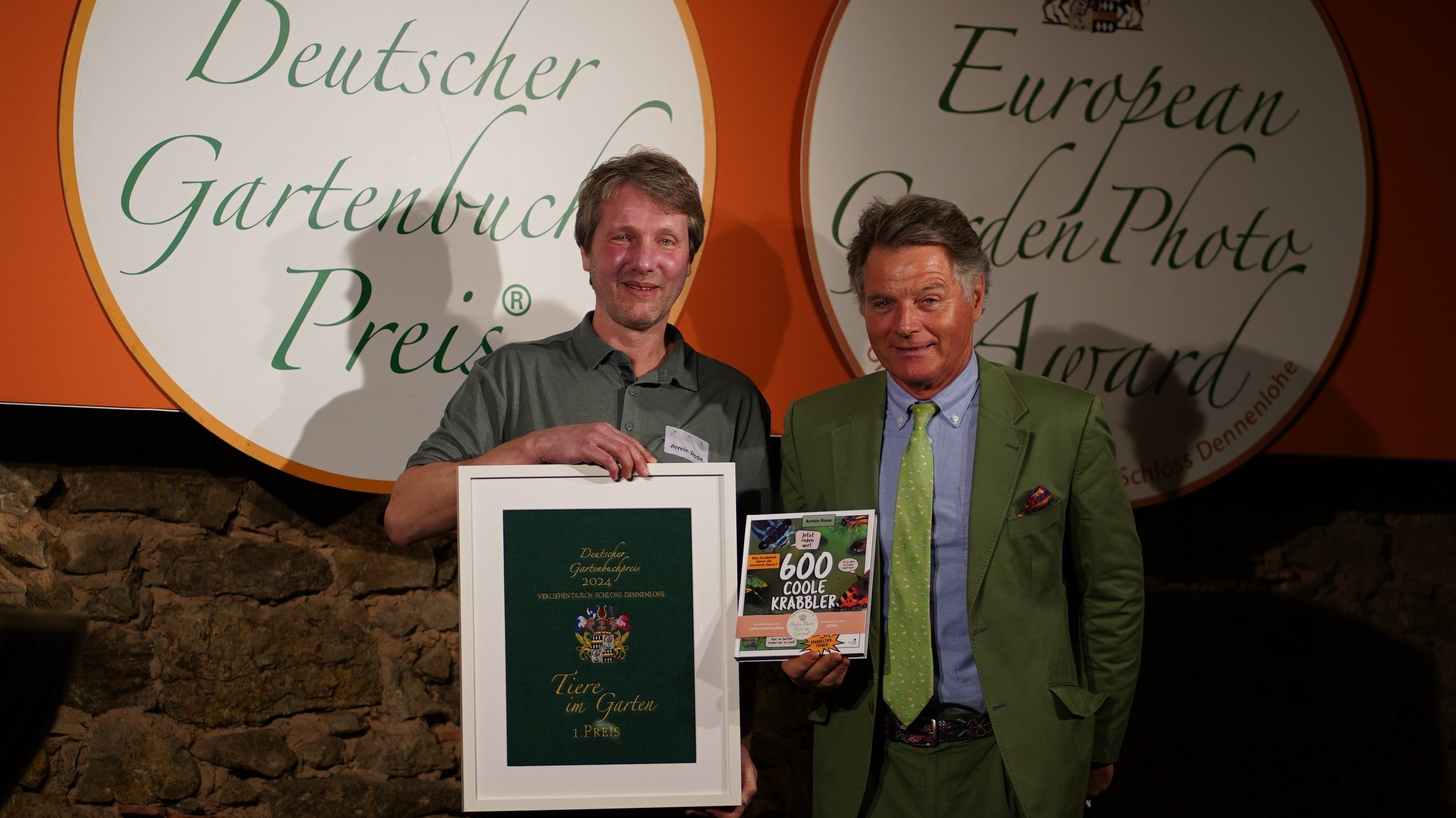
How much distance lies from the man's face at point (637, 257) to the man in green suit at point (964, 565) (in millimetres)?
389

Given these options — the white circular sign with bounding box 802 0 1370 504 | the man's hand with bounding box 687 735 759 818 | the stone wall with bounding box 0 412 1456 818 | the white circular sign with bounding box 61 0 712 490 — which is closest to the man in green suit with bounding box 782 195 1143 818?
the man's hand with bounding box 687 735 759 818

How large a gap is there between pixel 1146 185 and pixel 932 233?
4.39 ft

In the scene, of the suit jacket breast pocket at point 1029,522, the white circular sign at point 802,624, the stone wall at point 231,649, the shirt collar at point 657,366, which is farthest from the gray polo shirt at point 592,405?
the stone wall at point 231,649

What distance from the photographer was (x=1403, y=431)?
9.90 ft

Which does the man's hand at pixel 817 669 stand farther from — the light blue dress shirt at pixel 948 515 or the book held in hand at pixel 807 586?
the light blue dress shirt at pixel 948 515

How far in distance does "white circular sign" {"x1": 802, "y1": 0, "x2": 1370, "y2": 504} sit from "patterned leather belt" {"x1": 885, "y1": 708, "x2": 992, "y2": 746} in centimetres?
115

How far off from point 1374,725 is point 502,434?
2.88 m

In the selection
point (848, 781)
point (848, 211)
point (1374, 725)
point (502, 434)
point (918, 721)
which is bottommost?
point (1374, 725)

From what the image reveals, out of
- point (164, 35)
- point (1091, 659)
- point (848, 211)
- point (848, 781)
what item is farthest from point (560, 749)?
point (164, 35)

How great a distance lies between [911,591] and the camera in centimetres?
189

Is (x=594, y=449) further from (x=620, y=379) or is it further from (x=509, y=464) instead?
(x=620, y=379)

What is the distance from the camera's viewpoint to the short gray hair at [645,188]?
6.75 feet

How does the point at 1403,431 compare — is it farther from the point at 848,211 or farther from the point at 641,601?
the point at 641,601

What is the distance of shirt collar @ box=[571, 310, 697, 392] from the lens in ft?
6.80
